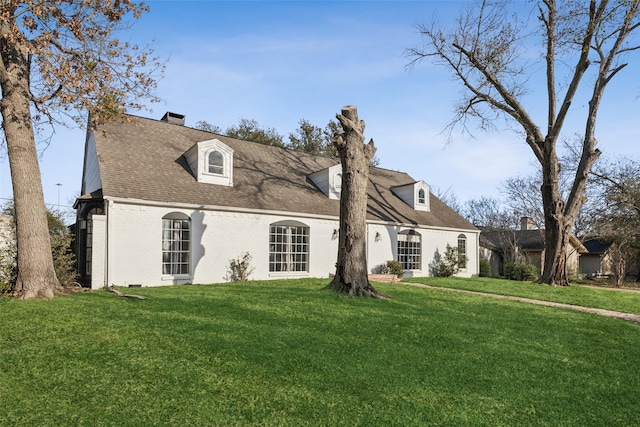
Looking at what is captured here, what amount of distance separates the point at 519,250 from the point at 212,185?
26731 millimetres

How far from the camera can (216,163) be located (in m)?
16.5

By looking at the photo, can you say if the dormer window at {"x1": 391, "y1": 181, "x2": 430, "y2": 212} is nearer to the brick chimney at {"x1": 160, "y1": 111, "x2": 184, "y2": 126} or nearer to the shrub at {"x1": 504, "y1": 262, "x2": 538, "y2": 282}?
the shrub at {"x1": 504, "y1": 262, "x2": 538, "y2": 282}

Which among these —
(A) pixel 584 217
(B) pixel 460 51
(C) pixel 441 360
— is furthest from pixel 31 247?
(A) pixel 584 217

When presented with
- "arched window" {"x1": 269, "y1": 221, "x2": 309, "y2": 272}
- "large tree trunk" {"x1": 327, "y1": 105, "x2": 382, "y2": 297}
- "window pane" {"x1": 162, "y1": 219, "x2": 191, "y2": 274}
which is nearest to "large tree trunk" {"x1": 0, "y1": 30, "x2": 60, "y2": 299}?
"window pane" {"x1": 162, "y1": 219, "x2": 191, "y2": 274}

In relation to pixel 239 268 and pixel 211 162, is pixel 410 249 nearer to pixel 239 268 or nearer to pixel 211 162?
pixel 239 268

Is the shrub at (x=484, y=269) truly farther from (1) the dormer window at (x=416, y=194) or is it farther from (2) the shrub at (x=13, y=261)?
(2) the shrub at (x=13, y=261)

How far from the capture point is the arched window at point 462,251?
2308 centimetres

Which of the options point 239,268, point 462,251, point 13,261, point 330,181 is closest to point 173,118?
point 330,181

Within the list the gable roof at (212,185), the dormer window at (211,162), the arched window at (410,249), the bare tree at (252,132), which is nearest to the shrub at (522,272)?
the gable roof at (212,185)

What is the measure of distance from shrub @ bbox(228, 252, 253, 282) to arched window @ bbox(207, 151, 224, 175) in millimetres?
3663

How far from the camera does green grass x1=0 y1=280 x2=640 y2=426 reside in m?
3.88

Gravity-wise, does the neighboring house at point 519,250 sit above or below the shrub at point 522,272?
above

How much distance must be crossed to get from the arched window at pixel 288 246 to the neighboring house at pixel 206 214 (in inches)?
1.7

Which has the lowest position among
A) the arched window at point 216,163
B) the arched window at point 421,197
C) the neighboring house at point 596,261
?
the neighboring house at point 596,261
